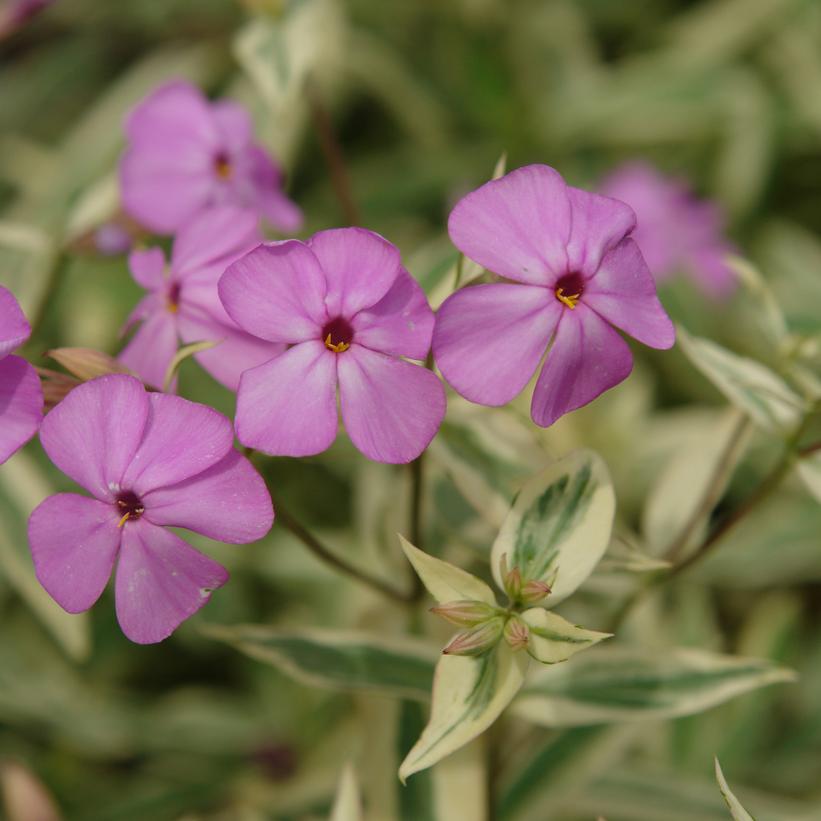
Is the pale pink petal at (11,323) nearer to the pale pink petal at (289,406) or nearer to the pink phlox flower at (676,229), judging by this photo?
the pale pink petal at (289,406)

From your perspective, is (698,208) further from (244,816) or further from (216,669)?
(244,816)

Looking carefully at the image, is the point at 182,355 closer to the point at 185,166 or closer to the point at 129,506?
the point at 129,506

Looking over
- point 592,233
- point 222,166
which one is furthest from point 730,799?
point 222,166

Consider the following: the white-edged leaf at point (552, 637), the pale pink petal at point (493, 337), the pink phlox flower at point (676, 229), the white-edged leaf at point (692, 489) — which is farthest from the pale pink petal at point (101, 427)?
the pink phlox flower at point (676, 229)

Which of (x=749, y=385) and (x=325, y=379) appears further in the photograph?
(x=749, y=385)

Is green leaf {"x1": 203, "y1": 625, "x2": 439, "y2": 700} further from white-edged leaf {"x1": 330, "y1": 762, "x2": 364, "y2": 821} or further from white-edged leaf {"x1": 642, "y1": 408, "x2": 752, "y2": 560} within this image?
white-edged leaf {"x1": 642, "y1": 408, "x2": 752, "y2": 560}

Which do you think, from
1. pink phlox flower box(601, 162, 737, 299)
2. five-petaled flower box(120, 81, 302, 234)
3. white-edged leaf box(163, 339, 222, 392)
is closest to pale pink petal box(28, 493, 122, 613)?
white-edged leaf box(163, 339, 222, 392)
